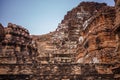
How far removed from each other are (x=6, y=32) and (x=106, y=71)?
20.5 meters

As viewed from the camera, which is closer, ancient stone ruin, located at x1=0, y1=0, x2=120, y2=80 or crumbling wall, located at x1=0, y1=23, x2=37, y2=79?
ancient stone ruin, located at x1=0, y1=0, x2=120, y2=80

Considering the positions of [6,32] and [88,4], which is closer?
[6,32]

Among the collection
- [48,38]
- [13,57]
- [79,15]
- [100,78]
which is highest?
[79,15]

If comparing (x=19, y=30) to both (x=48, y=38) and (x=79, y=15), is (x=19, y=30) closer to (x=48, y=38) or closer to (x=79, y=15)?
(x=48, y=38)

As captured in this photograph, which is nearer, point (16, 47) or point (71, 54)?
point (16, 47)

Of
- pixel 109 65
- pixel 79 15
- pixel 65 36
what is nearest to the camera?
pixel 109 65

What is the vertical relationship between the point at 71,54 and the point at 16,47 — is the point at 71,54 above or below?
below

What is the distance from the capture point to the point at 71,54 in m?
37.3

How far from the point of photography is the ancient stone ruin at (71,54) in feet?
52.0

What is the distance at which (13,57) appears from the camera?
2748 centimetres

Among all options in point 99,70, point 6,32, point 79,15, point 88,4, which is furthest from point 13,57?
point 88,4

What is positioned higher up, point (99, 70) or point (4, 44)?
point (4, 44)

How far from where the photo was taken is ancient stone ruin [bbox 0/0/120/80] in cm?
1586

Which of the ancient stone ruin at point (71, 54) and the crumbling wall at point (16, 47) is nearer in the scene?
the ancient stone ruin at point (71, 54)
